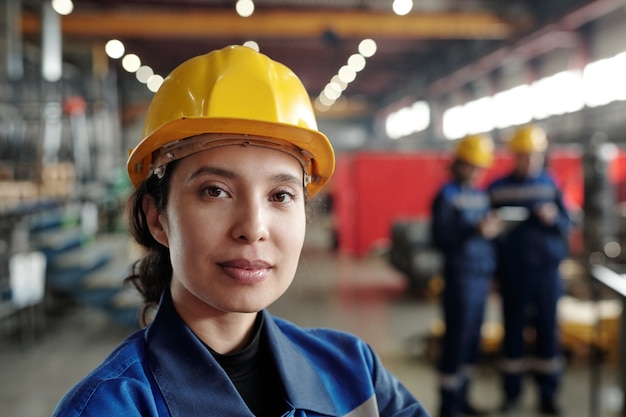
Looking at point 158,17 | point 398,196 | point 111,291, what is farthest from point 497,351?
point 158,17

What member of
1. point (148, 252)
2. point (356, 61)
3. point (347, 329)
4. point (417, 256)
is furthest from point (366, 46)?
point (148, 252)

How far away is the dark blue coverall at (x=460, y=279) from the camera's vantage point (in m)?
3.86

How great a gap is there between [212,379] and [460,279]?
3144 mm

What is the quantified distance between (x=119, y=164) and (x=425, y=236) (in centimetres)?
869

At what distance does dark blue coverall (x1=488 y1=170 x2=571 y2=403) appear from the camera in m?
4.04

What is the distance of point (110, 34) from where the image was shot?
12297 mm

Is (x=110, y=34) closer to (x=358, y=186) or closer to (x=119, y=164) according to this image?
(x=119, y=164)

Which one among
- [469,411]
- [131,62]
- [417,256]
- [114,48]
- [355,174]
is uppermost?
[131,62]

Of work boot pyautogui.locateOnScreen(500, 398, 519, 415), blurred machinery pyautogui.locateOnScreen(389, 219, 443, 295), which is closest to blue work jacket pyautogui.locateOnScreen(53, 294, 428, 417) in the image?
work boot pyautogui.locateOnScreen(500, 398, 519, 415)

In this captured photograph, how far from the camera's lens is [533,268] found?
405 centimetres

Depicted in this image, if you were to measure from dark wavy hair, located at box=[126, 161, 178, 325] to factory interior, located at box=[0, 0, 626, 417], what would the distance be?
8 cm

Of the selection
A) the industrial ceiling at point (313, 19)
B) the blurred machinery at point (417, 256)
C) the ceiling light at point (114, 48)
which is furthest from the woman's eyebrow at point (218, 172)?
the ceiling light at point (114, 48)

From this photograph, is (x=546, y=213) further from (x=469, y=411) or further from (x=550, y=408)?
(x=469, y=411)

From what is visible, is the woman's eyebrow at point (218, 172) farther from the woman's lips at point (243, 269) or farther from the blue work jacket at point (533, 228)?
the blue work jacket at point (533, 228)
